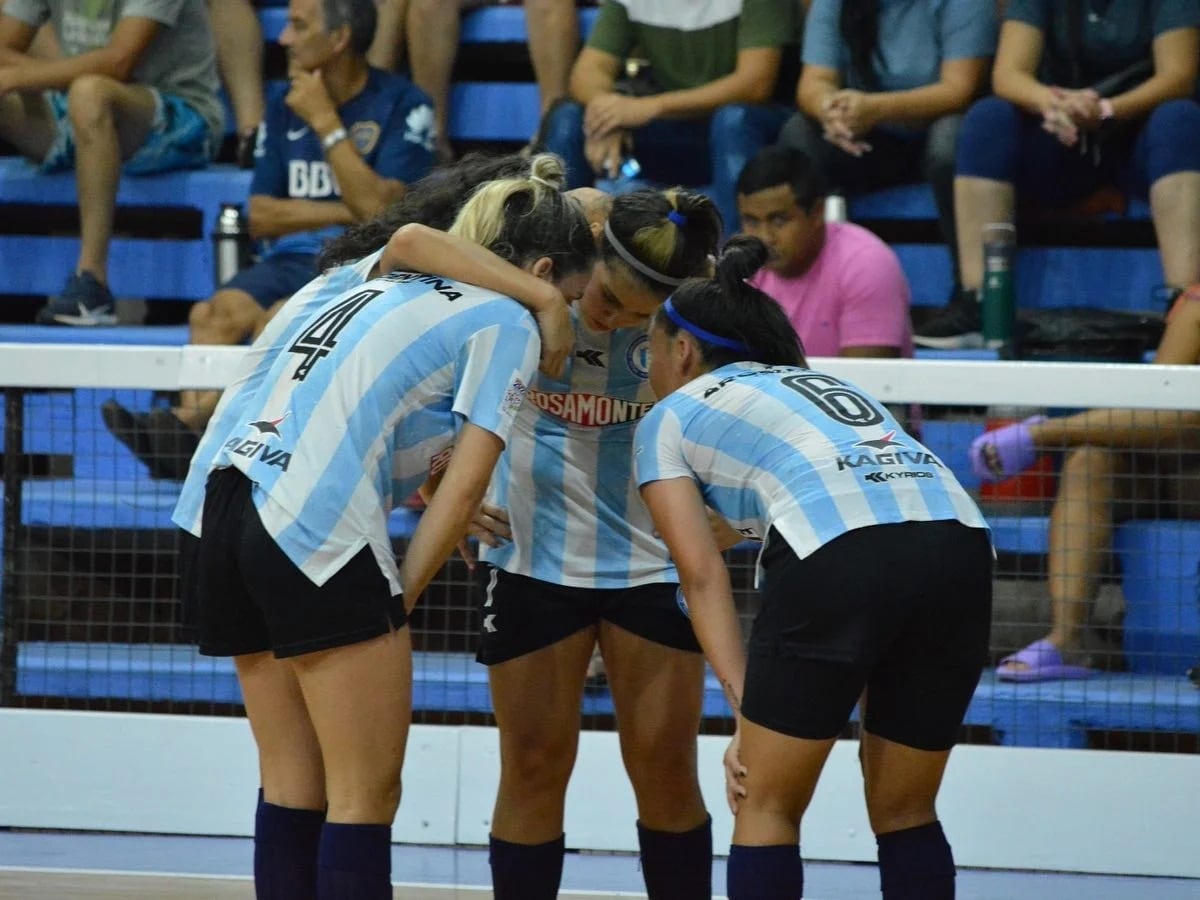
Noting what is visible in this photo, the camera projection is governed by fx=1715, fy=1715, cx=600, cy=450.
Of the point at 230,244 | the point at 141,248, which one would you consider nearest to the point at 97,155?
the point at 141,248

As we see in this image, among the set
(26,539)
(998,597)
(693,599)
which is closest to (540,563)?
(693,599)

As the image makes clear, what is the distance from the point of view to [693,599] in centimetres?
267

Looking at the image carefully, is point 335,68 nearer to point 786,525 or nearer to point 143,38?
point 143,38

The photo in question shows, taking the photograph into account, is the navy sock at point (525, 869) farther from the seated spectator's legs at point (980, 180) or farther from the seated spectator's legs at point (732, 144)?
the seated spectator's legs at point (732, 144)

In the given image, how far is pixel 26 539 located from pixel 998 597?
235 cm

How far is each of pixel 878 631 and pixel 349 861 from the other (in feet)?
2.79

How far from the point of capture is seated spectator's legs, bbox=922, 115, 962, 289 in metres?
5.27

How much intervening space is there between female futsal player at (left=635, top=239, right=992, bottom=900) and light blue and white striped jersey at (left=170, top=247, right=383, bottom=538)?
22.0 inches

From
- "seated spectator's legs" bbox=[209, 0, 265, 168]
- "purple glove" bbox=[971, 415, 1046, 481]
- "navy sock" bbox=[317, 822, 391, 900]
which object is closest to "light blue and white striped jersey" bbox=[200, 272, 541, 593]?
"navy sock" bbox=[317, 822, 391, 900]

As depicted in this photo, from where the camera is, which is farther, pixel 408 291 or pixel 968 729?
pixel 968 729

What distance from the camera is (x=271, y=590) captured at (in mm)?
2506

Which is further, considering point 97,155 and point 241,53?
point 241,53

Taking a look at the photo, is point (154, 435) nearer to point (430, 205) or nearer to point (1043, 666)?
point (430, 205)

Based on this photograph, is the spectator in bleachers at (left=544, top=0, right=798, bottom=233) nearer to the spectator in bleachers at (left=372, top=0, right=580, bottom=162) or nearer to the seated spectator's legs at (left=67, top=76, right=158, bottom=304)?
the spectator in bleachers at (left=372, top=0, right=580, bottom=162)
